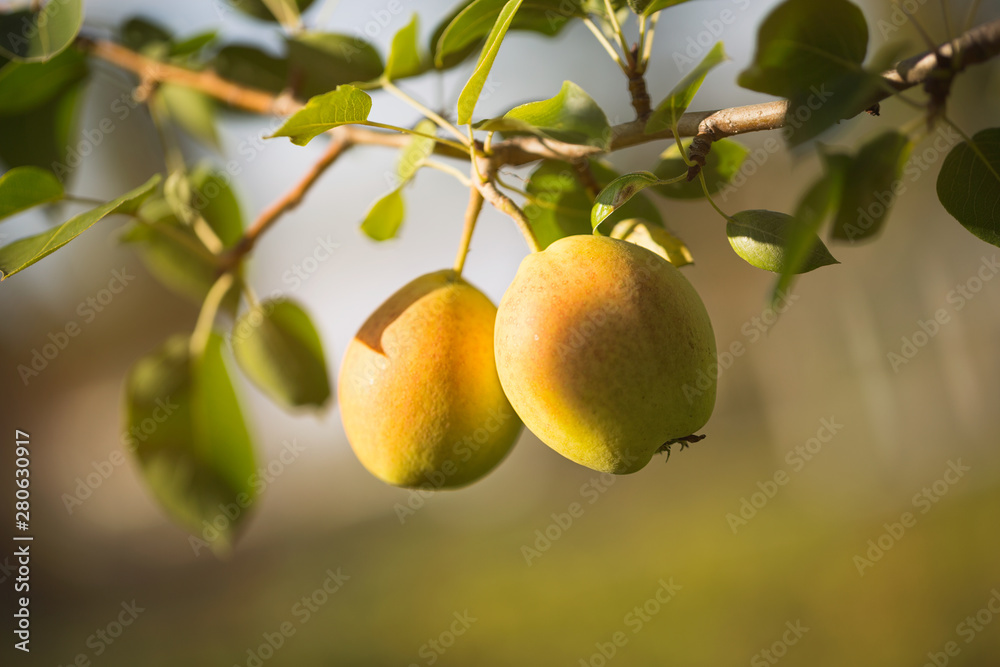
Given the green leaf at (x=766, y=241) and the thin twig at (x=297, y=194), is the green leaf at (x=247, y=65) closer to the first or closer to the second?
the thin twig at (x=297, y=194)

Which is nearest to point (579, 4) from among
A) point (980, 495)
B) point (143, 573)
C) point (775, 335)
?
point (980, 495)

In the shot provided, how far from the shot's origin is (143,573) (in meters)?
4.34

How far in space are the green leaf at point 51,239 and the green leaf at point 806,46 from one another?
1.47 ft

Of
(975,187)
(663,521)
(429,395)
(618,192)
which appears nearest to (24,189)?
(429,395)

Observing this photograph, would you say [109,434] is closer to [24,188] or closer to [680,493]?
[680,493]

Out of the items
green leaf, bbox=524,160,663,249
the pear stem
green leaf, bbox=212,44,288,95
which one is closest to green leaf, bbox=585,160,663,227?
green leaf, bbox=524,160,663,249

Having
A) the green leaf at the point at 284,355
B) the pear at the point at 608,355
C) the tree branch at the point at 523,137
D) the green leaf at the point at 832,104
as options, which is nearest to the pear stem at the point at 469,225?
the tree branch at the point at 523,137

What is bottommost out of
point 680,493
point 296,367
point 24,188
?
point 680,493

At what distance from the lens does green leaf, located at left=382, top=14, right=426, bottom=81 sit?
1.90ft

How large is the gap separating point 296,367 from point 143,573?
14.6 feet

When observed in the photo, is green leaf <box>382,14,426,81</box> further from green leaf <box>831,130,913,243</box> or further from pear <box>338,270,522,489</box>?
green leaf <box>831,130,913,243</box>

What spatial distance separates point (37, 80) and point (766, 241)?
917 mm

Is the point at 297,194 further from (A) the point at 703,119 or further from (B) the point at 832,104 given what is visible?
(B) the point at 832,104

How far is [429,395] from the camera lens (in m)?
0.47
